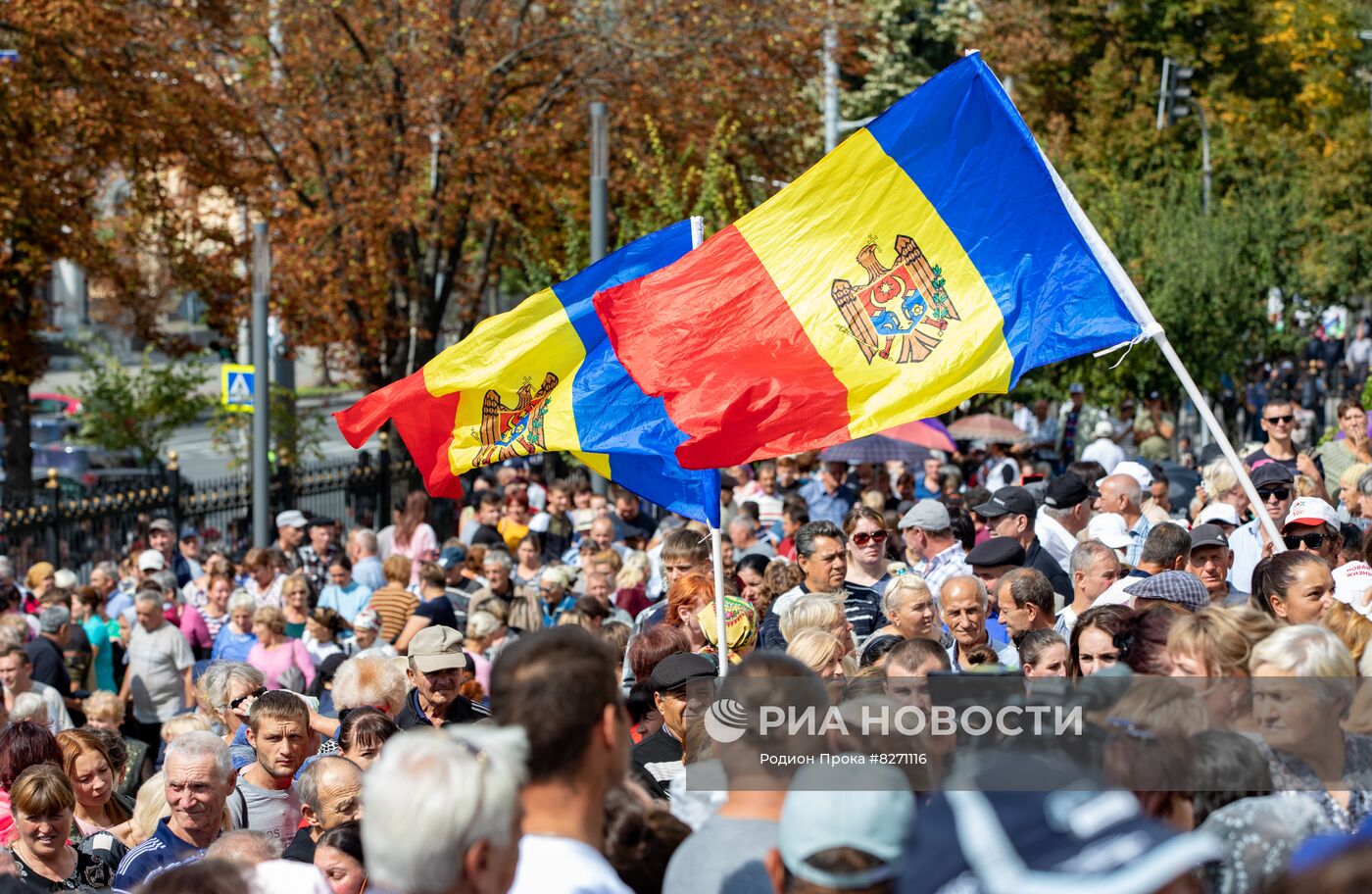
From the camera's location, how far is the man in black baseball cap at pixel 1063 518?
920 centimetres

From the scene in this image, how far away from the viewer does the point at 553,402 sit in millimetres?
7367

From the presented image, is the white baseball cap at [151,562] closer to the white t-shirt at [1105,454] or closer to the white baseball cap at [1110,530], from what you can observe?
the white baseball cap at [1110,530]

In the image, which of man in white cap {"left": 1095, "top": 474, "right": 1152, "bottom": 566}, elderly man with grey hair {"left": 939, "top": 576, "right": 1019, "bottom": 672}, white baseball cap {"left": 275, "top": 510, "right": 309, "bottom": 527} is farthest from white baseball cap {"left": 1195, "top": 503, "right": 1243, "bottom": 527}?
white baseball cap {"left": 275, "top": 510, "right": 309, "bottom": 527}

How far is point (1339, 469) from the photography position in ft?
35.9

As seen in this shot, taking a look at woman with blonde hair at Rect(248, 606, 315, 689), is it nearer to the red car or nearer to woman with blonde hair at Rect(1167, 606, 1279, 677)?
woman with blonde hair at Rect(1167, 606, 1279, 677)

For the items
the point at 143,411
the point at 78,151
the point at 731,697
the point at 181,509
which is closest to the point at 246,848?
the point at 731,697

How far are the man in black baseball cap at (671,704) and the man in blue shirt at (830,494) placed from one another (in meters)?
8.19

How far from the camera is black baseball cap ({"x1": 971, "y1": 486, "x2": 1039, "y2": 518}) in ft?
29.0

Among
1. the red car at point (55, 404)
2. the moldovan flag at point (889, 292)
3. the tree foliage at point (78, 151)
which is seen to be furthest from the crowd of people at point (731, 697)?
the red car at point (55, 404)

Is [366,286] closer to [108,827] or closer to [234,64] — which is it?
[234,64]

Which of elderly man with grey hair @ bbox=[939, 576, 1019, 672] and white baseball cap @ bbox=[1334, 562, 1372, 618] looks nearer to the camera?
white baseball cap @ bbox=[1334, 562, 1372, 618]

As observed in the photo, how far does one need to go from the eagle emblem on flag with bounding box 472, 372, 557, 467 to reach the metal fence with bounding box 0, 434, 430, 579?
8.61 meters

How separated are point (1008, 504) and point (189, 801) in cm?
479

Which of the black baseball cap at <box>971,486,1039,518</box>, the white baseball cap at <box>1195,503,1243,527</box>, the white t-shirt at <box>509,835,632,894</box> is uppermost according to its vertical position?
the black baseball cap at <box>971,486,1039,518</box>
